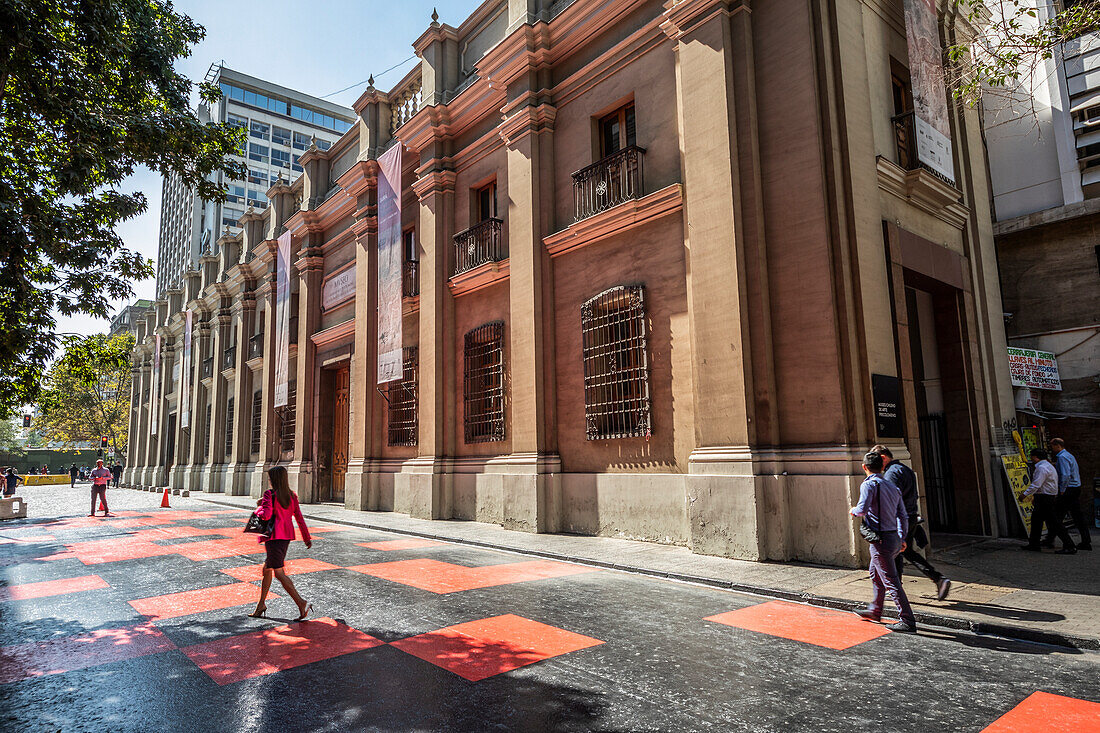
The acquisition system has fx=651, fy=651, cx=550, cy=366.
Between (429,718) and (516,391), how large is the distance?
32.2 ft

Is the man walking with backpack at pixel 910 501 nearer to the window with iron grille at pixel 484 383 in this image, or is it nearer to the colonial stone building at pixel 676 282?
the colonial stone building at pixel 676 282

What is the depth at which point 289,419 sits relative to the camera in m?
23.5

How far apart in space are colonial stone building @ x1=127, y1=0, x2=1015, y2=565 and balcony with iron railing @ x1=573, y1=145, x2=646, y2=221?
6 cm

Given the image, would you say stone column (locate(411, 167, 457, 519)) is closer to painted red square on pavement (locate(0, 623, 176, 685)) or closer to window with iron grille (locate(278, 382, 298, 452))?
window with iron grille (locate(278, 382, 298, 452))

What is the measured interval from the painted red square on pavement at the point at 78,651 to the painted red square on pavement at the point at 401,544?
5443 mm

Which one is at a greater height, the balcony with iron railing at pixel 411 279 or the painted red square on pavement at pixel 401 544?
the balcony with iron railing at pixel 411 279

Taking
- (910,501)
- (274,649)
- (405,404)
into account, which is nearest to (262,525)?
(274,649)

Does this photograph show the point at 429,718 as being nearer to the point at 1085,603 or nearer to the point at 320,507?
the point at 1085,603

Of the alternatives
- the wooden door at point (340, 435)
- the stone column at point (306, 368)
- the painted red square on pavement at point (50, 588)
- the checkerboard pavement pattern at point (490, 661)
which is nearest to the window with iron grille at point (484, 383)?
the checkerboard pavement pattern at point (490, 661)

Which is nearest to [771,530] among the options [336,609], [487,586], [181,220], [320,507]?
[487,586]

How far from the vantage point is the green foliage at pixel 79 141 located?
7781 millimetres

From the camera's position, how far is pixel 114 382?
61.0m

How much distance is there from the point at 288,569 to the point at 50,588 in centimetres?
278

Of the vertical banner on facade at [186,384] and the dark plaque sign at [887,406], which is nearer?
the dark plaque sign at [887,406]
